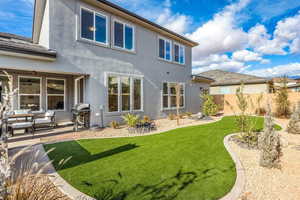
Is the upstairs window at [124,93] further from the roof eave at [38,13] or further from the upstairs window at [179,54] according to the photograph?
the roof eave at [38,13]

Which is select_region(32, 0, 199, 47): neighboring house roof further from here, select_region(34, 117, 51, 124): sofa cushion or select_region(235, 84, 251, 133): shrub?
select_region(235, 84, 251, 133): shrub

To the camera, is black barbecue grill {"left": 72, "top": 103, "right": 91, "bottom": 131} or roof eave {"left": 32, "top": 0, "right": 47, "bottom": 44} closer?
black barbecue grill {"left": 72, "top": 103, "right": 91, "bottom": 131}

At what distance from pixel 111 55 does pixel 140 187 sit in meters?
8.47

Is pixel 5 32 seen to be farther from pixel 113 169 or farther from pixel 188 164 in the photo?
pixel 188 164

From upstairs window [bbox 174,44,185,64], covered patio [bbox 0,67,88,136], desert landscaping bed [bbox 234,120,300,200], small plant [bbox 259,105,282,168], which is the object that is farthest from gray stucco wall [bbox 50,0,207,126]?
small plant [bbox 259,105,282,168]

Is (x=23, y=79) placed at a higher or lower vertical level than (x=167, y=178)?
higher

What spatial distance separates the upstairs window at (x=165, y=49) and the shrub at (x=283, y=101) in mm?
9850

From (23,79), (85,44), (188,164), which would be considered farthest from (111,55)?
(188,164)

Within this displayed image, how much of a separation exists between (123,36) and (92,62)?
120 inches

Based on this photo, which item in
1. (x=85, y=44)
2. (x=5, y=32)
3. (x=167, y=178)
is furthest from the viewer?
(x=5, y=32)

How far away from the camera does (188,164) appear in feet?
14.4

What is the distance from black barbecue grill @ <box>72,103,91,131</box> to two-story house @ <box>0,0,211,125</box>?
0.34 meters

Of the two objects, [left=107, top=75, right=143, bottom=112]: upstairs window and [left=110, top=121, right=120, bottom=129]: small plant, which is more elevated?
[left=107, top=75, right=143, bottom=112]: upstairs window

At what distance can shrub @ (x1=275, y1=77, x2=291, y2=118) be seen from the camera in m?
12.7
